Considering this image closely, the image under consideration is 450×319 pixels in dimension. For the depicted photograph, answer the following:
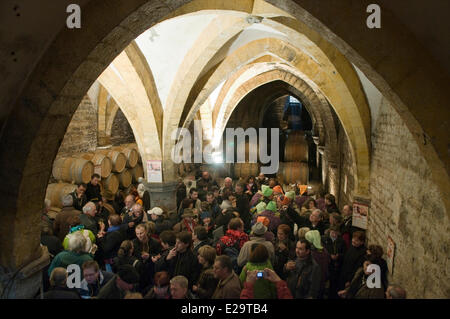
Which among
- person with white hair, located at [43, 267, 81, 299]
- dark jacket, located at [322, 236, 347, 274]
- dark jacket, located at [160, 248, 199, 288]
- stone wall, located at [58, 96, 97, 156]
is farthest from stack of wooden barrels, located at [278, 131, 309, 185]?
person with white hair, located at [43, 267, 81, 299]

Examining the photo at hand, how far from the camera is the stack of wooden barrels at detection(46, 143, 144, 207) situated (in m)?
7.23

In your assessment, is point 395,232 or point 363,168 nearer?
point 395,232

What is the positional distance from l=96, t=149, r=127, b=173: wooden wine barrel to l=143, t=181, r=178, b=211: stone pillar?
6.86ft

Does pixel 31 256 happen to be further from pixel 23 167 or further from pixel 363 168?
pixel 363 168

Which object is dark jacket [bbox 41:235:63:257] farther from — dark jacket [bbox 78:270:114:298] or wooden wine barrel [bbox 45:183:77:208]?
wooden wine barrel [bbox 45:183:77:208]

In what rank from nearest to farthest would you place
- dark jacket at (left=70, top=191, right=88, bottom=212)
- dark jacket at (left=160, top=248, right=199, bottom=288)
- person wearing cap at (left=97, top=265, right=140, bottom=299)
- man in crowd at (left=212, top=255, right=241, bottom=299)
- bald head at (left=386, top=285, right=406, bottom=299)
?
bald head at (left=386, top=285, right=406, bottom=299) < man in crowd at (left=212, top=255, right=241, bottom=299) < person wearing cap at (left=97, top=265, right=140, bottom=299) < dark jacket at (left=160, top=248, right=199, bottom=288) < dark jacket at (left=70, top=191, right=88, bottom=212)

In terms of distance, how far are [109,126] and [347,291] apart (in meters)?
9.38

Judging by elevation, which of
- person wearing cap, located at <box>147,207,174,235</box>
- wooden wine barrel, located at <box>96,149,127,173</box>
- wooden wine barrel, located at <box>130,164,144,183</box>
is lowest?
person wearing cap, located at <box>147,207,174,235</box>

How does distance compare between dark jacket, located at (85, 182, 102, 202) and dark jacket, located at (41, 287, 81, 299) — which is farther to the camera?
dark jacket, located at (85, 182, 102, 202)

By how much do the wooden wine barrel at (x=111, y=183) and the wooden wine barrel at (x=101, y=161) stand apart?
0.19 meters

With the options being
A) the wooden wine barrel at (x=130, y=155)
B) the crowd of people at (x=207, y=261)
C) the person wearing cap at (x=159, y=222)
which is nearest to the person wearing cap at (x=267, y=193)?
the crowd of people at (x=207, y=261)

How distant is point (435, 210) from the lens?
2854mm

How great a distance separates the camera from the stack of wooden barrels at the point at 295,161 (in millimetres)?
13609
